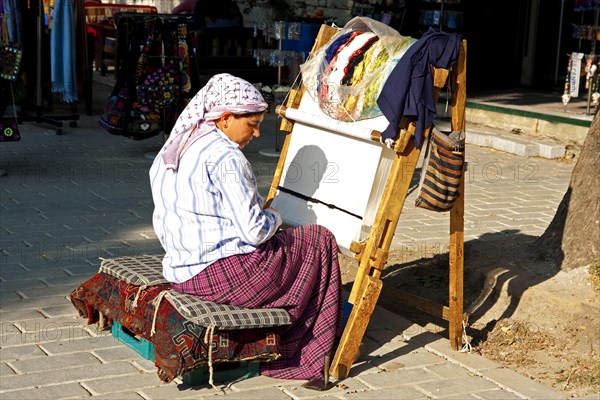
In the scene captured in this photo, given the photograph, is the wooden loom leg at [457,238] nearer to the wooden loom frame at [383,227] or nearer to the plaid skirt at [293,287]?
the wooden loom frame at [383,227]

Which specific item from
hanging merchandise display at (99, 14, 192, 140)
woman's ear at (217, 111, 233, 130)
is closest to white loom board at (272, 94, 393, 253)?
woman's ear at (217, 111, 233, 130)

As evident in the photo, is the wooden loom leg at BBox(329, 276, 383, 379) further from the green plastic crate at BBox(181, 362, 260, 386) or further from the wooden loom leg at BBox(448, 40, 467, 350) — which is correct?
the wooden loom leg at BBox(448, 40, 467, 350)

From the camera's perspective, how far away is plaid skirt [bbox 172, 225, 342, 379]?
4.35m

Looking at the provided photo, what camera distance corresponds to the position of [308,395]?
438 cm

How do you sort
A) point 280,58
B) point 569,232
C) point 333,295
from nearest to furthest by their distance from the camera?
point 333,295
point 569,232
point 280,58

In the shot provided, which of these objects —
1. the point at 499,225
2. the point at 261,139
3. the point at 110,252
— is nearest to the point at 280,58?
the point at 261,139

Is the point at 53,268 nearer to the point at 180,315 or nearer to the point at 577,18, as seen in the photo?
the point at 180,315

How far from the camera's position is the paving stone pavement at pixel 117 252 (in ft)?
14.7

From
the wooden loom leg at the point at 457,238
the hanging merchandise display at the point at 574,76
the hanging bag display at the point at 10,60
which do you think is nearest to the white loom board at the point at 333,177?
the wooden loom leg at the point at 457,238

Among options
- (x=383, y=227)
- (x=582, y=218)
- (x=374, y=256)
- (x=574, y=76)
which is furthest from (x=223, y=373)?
(x=574, y=76)

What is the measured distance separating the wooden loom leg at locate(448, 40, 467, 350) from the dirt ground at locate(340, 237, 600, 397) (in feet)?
0.74

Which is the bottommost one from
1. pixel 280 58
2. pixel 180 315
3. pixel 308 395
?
pixel 308 395

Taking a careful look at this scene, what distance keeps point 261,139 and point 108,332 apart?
6.47 metres

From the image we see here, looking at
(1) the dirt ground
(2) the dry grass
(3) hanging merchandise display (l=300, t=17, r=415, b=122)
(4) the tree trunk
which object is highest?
(3) hanging merchandise display (l=300, t=17, r=415, b=122)
